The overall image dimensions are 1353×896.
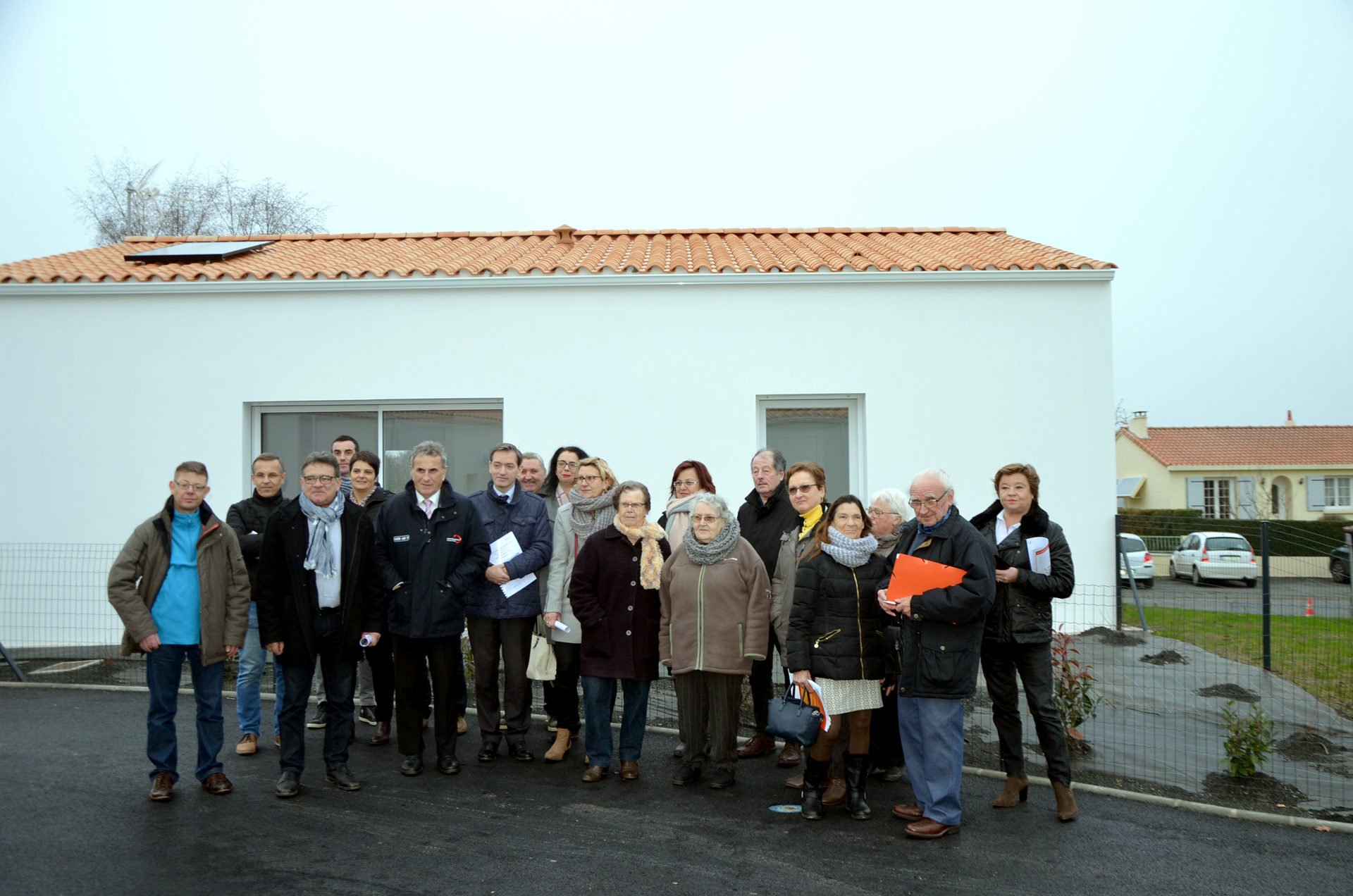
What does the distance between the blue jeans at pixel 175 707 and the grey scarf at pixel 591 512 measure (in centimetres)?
217

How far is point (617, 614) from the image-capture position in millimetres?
5801

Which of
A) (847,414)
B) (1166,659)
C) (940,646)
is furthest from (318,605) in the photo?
(1166,659)

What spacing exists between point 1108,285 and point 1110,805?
624 centimetres

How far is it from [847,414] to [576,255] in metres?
3.77

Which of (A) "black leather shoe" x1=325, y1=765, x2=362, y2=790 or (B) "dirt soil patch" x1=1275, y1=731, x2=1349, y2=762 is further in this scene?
(B) "dirt soil patch" x1=1275, y1=731, x2=1349, y2=762

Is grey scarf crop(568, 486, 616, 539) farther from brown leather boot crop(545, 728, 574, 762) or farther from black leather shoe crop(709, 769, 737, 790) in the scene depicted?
black leather shoe crop(709, 769, 737, 790)

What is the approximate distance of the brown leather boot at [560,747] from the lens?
616cm

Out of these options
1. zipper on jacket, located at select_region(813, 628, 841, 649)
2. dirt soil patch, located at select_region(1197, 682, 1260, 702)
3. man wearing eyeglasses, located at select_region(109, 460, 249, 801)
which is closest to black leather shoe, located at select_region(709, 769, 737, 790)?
zipper on jacket, located at select_region(813, 628, 841, 649)

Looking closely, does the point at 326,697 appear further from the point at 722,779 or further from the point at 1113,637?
the point at 1113,637

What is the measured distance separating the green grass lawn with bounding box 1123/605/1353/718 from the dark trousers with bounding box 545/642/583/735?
5121mm

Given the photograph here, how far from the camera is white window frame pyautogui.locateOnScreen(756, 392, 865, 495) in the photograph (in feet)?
33.1

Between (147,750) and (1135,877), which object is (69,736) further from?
(1135,877)

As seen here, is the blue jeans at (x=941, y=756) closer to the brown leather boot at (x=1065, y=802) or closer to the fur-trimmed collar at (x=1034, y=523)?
the brown leather boot at (x=1065, y=802)

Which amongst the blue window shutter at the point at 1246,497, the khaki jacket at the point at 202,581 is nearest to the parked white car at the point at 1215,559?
the khaki jacket at the point at 202,581
